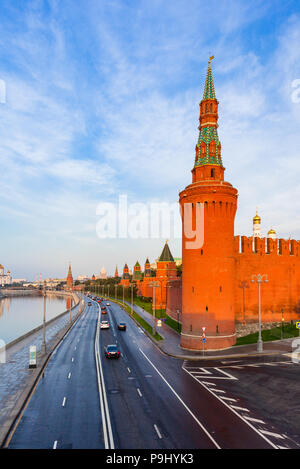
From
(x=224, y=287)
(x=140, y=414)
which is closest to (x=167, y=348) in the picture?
(x=224, y=287)

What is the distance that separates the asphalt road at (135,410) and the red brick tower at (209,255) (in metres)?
6.08

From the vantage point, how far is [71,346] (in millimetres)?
37656

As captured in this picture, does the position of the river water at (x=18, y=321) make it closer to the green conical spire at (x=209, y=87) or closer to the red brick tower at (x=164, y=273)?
the red brick tower at (x=164, y=273)

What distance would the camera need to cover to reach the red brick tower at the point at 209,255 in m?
34.7

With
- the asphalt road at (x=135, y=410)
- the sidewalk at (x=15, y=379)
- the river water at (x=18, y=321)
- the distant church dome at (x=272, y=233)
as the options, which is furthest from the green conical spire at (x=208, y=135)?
the river water at (x=18, y=321)

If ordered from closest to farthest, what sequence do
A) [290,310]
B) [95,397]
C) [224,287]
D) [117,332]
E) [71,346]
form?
1. [95,397]
2. [224,287]
3. [71,346]
4. [290,310]
5. [117,332]

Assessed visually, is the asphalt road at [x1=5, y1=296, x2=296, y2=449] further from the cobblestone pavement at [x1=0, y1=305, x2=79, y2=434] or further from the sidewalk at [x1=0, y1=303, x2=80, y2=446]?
the cobblestone pavement at [x1=0, y1=305, x2=79, y2=434]

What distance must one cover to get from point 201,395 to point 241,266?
2306 centimetres

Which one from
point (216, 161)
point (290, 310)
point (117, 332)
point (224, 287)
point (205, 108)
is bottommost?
point (117, 332)

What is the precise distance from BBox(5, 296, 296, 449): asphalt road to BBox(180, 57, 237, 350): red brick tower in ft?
20.0

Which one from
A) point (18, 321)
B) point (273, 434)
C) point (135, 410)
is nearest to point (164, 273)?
point (18, 321)

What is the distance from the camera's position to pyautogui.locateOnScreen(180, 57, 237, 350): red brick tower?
34.7 metres

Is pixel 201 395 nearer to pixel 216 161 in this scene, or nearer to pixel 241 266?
pixel 241 266

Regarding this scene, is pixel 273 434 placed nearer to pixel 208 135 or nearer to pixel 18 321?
pixel 208 135
